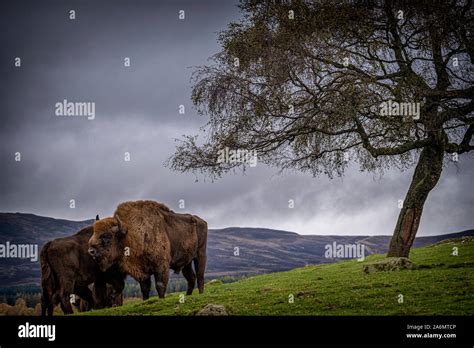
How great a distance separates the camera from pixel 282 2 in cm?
2792

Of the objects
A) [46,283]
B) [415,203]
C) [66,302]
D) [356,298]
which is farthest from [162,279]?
[415,203]

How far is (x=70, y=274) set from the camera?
83.0ft

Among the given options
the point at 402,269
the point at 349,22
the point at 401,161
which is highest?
the point at 349,22

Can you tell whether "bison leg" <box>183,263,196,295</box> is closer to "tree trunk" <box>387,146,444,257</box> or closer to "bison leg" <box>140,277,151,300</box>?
"bison leg" <box>140,277,151,300</box>

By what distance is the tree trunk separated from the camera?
2923 centimetres

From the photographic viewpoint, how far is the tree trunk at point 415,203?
1151 inches

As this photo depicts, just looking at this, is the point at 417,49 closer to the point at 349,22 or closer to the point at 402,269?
the point at 349,22

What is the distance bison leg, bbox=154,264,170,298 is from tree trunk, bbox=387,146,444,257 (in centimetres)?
966

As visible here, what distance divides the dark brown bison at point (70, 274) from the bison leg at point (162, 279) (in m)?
1.32

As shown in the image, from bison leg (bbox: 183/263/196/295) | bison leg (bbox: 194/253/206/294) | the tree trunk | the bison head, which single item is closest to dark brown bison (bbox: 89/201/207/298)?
the bison head

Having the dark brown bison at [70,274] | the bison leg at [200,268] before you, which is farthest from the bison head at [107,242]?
the bison leg at [200,268]

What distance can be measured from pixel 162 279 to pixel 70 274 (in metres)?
3.27
